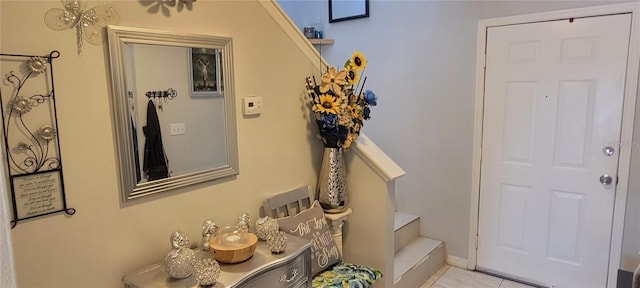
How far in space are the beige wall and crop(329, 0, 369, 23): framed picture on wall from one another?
1.50 metres

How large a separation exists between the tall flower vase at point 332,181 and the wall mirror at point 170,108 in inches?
23.0

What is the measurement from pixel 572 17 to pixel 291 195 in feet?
7.13

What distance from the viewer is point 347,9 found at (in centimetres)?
355

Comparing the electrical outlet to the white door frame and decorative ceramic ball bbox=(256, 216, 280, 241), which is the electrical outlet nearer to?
decorative ceramic ball bbox=(256, 216, 280, 241)

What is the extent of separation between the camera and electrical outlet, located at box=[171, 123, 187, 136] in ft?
5.49

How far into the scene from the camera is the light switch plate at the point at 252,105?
194 centimetres

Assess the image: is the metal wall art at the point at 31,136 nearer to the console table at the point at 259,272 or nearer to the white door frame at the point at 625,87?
the console table at the point at 259,272

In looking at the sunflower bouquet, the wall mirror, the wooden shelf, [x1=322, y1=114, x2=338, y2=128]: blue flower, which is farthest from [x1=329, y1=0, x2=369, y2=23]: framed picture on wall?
the wall mirror

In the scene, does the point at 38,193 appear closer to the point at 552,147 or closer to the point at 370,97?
the point at 370,97

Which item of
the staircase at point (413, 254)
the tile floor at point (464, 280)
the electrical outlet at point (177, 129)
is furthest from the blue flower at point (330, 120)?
the tile floor at point (464, 280)

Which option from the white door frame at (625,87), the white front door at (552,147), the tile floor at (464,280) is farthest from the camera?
the tile floor at (464,280)

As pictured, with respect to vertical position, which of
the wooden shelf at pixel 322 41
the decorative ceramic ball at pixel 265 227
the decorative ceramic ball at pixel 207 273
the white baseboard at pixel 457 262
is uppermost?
the wooden shelf at pixel 322 41

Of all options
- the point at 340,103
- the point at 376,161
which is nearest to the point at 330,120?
the point at 340,103

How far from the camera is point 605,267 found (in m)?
2.69
